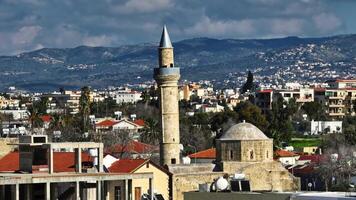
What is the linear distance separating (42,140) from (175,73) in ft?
61.4

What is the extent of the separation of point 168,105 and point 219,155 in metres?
4.14

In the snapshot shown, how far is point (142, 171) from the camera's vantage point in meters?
45.5

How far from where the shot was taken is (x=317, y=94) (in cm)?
16812

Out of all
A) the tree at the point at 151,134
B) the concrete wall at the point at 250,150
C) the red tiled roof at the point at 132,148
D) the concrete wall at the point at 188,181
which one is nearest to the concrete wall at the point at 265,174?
the concrete wall at the point at 250,150

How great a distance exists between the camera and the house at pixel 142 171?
146 ft

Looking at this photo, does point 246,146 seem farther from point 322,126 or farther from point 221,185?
point 322,126

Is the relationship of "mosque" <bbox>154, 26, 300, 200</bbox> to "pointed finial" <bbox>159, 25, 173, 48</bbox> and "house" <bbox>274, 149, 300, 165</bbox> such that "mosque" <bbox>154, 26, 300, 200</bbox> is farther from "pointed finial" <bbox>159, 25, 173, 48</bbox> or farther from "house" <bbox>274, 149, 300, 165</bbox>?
"house" <bbox>274, 149, 300, 165</bbox>

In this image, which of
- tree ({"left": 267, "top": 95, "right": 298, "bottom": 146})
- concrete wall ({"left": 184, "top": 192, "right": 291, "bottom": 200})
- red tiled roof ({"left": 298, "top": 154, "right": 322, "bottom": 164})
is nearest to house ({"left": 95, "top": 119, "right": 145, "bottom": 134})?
tree ({"left": 267, "top": 95, "right": 298, "bottom": 146})

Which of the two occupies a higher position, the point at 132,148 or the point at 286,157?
the point at 132,148

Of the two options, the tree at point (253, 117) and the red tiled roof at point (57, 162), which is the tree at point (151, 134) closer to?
the tree at point (253, 117)

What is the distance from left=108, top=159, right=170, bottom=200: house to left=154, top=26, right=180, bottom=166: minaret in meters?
5.43

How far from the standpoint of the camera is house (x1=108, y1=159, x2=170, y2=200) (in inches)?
1752

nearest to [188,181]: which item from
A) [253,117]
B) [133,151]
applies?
[133,151]

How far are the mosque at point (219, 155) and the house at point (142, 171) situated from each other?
0.51 meters
